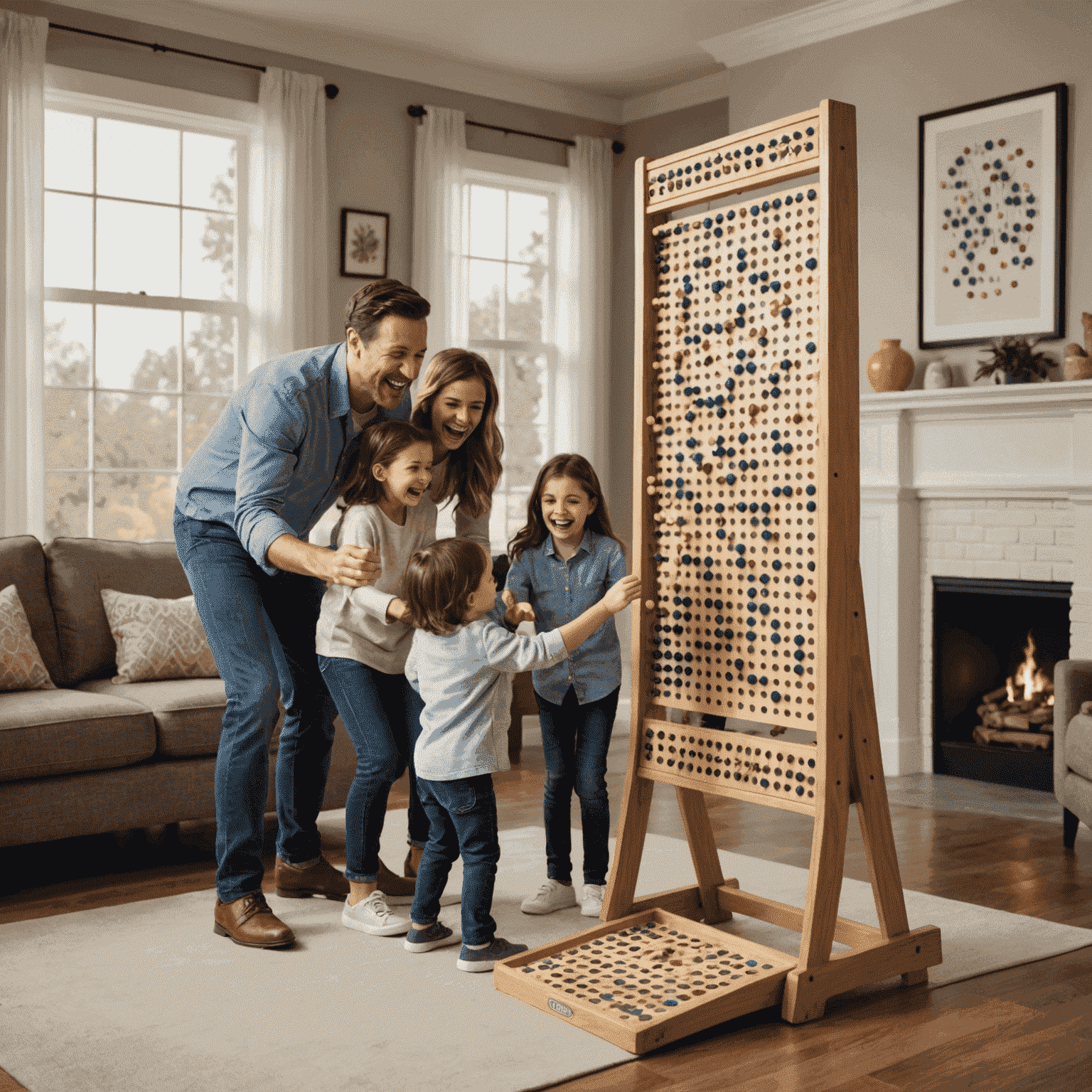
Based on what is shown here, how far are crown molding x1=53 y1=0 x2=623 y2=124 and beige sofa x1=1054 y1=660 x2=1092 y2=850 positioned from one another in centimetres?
393

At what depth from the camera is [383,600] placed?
2.69m

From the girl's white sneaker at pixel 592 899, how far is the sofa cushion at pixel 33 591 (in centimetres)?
186

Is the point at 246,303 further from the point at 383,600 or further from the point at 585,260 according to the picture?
the point at 383,600

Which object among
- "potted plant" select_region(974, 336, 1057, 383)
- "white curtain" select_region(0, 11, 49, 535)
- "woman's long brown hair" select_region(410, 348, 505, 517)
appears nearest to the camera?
"woman's long brown hair" select_region(410, 348, 505, 517)

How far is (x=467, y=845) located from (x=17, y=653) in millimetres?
1767

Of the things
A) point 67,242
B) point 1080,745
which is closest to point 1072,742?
point 1080,745

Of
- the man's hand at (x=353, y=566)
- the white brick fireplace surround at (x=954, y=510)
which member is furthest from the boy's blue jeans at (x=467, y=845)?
the white brick fireplace surround at (x=954, y=510)

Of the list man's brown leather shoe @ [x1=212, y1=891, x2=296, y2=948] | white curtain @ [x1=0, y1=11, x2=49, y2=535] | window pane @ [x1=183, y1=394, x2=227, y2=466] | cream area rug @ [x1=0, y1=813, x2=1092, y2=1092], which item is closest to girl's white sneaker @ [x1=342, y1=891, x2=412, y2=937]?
cream area rug @ [x1=0, y1=813, x2=1092, y2=1092]

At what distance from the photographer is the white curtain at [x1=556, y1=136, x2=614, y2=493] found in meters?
6.54

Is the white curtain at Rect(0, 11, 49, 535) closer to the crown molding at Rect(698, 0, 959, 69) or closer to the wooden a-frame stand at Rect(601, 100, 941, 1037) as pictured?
the crown molding at Rect(698, 0, 959, 69)

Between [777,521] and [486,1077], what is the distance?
1134 millimetres

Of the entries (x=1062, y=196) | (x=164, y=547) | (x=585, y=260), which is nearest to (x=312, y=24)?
(x=585, y=260)

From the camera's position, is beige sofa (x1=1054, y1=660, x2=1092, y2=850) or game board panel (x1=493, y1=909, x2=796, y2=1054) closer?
game board panel (x1=493, y1=909, x2=796, y2=1054)

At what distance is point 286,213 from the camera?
5547mm
